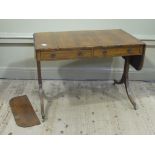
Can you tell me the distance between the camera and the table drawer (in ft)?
6.68

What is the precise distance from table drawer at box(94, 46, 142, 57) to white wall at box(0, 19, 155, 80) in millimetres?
791

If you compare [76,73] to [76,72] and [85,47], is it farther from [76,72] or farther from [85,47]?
[85,47]

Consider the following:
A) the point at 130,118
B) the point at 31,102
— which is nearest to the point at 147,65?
the point at 130,118

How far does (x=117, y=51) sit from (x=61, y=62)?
3.65ft

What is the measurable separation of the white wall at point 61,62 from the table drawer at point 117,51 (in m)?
0.79

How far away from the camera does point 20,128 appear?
2.10m

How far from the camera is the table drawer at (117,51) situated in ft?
6.68

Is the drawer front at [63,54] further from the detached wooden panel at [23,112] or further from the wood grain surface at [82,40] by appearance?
the detached wooden panel at [23,112]

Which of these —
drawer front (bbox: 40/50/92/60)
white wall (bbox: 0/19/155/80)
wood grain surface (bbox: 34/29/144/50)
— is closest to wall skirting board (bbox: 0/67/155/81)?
white wall (bbox: 0/19/155/80)

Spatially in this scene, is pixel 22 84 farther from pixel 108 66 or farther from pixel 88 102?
pixel 108 66

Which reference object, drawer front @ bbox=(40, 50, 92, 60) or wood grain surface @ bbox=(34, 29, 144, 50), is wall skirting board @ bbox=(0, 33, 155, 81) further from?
drawer front @ bbox=(40, 50, 92, 60)

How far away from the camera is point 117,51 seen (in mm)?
2068

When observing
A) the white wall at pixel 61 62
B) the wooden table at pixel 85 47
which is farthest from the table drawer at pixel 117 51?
the white wall at pixel 61 62

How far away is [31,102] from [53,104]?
253 millimetres
